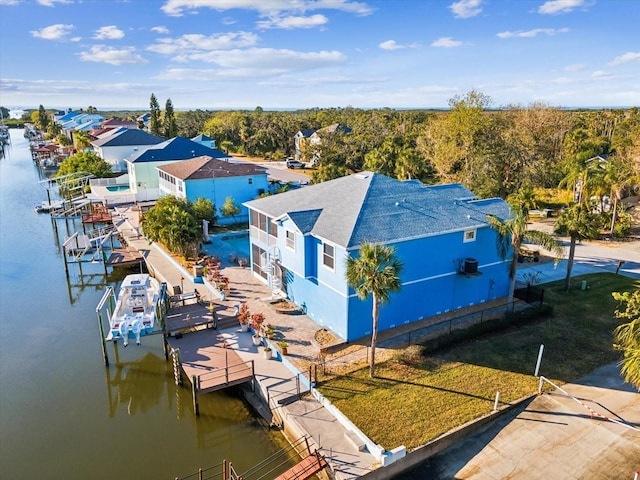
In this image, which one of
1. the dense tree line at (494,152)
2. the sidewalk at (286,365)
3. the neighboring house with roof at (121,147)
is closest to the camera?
the sidewalk at (286,365)

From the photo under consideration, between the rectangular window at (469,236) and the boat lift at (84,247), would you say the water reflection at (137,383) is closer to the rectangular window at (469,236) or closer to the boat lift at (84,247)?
the boat lift at (84,247)

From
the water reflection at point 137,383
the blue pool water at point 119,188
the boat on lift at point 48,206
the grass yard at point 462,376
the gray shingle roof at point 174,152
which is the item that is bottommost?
the water reflection at point 137,383

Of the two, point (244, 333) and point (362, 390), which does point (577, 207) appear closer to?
point (362, 390)

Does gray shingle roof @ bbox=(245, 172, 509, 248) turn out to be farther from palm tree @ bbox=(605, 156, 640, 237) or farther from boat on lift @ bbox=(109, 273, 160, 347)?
palm tree @ bbox=(605, 156, 640, 237)

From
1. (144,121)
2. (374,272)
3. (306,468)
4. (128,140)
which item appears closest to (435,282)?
(374,272)

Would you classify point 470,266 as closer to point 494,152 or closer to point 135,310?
point 135,310

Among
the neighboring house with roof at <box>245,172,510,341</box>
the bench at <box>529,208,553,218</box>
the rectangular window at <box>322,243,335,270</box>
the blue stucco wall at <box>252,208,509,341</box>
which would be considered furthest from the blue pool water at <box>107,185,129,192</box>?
the bench at <box>529,208,553,218</box>

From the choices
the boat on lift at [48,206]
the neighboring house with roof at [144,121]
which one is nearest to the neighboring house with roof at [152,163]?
the boat on lift at [48,206]
